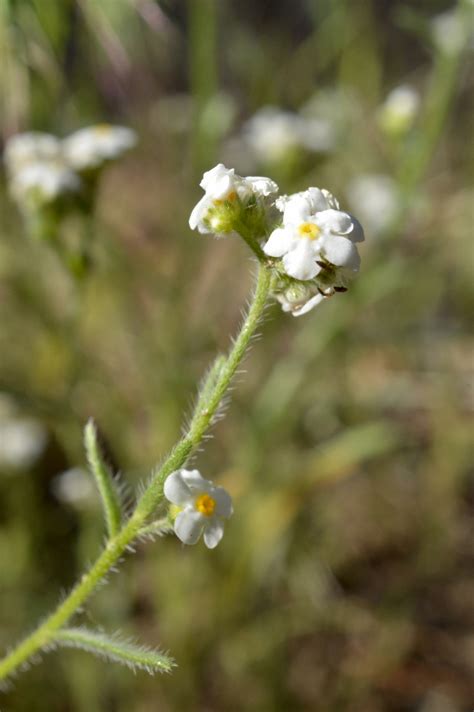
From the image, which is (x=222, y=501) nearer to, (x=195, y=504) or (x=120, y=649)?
(x=195, y=504)

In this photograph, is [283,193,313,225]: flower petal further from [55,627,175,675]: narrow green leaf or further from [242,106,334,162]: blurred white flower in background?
[242,106,334,162]: blurred white flower in background

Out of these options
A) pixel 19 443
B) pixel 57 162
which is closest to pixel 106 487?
pixel 57 162

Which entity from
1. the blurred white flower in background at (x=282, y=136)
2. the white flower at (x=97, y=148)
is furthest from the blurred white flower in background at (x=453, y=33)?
the white flower at (x=97, y=148)

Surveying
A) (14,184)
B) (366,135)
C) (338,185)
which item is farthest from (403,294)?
(14,184)

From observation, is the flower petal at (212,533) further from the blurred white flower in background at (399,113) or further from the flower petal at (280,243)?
the blurred white flower in background at (399,113)

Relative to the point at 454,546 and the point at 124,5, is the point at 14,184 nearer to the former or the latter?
the point at 124,5

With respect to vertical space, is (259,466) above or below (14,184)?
below
